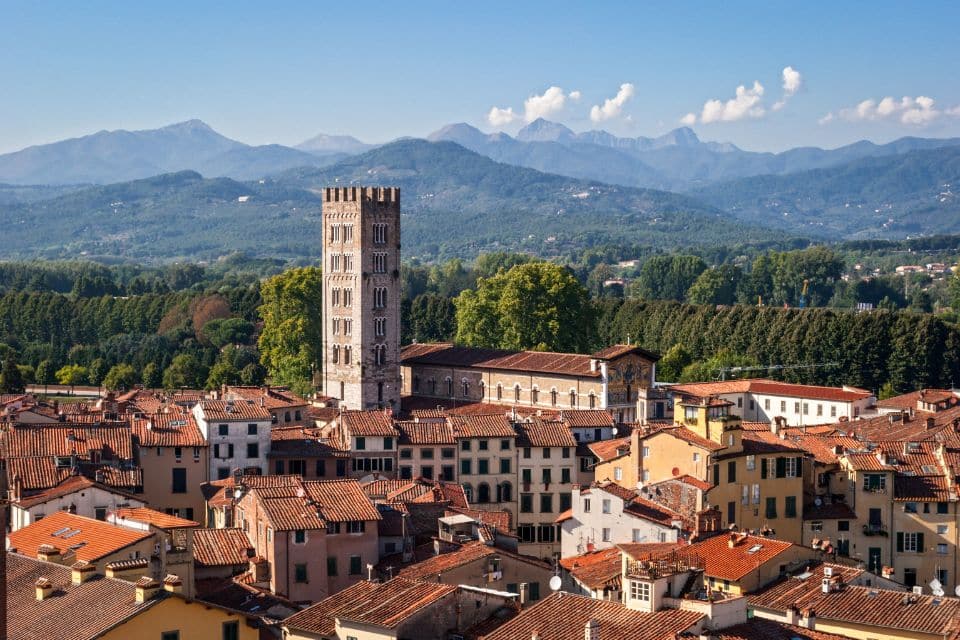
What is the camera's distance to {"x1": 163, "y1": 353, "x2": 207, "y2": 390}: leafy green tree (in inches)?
4552

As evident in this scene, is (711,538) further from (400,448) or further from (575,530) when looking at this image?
(400,448)

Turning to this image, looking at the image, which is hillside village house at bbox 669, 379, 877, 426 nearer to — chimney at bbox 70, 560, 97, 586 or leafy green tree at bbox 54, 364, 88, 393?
leafy green tree at bbox 54, 364, 88, 393

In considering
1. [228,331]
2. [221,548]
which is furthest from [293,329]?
[221,548]

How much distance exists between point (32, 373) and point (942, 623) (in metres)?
99.0

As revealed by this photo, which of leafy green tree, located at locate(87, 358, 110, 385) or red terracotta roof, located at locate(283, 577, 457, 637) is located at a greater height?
red terracotta roof, located at locate(283, 577, 457, 637)

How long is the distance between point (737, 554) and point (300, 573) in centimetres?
1128

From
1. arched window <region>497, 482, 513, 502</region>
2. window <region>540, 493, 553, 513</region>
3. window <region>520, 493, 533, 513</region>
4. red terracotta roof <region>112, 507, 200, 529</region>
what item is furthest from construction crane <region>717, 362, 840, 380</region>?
red terracotta roof <region>112, 507, 200, 529</region>

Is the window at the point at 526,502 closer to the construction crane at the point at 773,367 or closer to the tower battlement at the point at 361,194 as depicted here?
the tower battlement at the point at 361,194

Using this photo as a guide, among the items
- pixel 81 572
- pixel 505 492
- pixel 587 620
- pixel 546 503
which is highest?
pixel 81 572

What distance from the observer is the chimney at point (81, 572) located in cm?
3469

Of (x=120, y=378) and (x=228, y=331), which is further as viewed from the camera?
(x=228, y=331)

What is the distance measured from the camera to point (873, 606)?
121 feet

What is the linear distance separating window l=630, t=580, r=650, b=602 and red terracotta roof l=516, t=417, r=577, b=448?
3029 cm

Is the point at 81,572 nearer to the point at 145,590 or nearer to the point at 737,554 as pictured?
the point at 145,590
